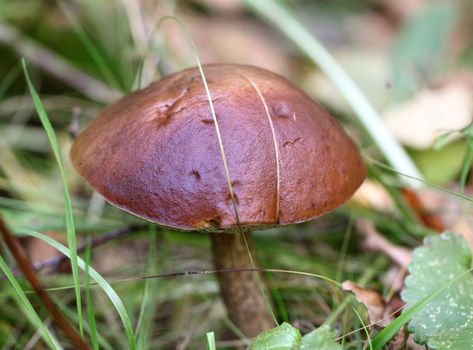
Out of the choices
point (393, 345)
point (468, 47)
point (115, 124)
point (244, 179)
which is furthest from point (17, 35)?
point (468, 47)

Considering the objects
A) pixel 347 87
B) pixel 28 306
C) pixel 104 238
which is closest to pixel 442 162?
pixel 347 87

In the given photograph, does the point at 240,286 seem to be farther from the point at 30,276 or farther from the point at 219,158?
the point at 30,276

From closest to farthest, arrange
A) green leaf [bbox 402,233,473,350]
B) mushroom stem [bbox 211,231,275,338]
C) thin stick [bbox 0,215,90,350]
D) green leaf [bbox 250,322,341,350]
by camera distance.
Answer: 1. thin stick [bbox 0,215,90,350]
2. green leaf [bbox 250,322,341,350]
3. green leaf [bbox 402,233,473,350]
4. mushroom stem [bbox 211,231,275,338]

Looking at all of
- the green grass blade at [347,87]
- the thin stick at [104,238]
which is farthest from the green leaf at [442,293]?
the thin stick at [104,238]

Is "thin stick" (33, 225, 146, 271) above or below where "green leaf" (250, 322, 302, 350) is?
below

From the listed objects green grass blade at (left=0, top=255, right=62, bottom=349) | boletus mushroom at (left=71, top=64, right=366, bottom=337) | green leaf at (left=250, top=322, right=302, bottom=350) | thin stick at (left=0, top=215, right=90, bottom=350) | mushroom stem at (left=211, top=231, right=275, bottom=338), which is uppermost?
boletus mushroom at (left=71, top=64, right=366, bottom=337)

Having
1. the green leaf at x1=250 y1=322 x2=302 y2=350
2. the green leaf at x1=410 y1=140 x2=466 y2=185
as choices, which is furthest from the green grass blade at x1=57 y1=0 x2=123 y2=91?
the green leaf at x1=410 y1=140 x2=466 y2=185

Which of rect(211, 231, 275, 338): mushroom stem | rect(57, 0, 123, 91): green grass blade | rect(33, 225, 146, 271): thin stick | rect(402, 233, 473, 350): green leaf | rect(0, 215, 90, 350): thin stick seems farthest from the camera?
rect(57, 0, 123, 91): green grass blade

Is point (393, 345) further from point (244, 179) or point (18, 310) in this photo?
point (18, 310)

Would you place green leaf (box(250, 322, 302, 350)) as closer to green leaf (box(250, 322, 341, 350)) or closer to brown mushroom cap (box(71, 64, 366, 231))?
green leaf (box(250, 322, 341, 350))
